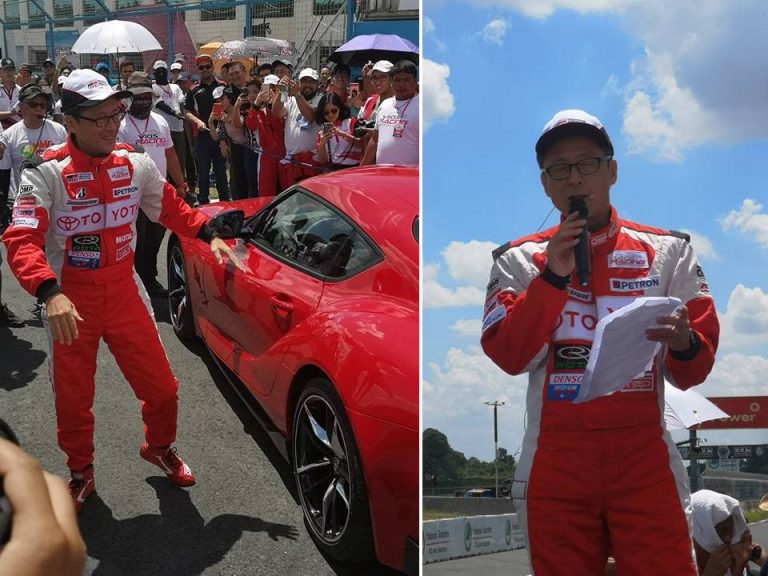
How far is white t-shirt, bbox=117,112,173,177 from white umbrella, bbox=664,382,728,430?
4.95m

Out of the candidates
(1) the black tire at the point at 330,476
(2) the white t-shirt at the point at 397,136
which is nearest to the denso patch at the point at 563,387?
(1) the black tire at the point at 330,476

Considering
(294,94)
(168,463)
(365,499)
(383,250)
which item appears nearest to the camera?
(365,499)

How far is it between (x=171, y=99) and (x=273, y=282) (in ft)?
23.2

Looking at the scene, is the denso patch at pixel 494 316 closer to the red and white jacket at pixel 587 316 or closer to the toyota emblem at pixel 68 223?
the red and white jacket at pixel 587 316

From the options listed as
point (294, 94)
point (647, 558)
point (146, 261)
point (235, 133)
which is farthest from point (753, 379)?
point (235, 133)

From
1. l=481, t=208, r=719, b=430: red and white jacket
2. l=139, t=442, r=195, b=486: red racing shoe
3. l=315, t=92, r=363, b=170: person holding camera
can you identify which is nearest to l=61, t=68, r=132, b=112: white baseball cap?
l=139, t=442, r=195, b=486: red racing shoe

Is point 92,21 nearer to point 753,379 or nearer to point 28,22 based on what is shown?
point 28,22

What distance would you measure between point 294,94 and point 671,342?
19.8 ft

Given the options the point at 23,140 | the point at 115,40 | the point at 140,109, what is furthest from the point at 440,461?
the point at 115,40

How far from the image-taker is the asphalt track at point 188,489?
9.59 feet

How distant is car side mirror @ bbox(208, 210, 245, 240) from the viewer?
3.45 m

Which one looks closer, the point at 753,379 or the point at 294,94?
the point at 753,379

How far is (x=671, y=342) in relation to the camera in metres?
1.67

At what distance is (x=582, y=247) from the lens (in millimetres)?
1708
